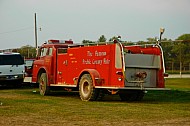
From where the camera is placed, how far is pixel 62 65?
17016mm

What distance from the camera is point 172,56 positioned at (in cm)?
6475

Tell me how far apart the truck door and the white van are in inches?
278

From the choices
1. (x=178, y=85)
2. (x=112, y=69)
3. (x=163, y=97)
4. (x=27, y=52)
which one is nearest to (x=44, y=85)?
(x=112, y=69)

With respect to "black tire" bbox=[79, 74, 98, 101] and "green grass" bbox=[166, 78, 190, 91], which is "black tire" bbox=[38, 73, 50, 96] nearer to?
"black tire" bbox=[79, 74, 98, 101]

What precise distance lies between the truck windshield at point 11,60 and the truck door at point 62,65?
727 cm

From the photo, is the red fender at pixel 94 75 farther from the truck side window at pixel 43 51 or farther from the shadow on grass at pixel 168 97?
the truck side window at pixel 43 51

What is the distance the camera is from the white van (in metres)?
23.5

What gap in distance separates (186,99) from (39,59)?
728 centimetres

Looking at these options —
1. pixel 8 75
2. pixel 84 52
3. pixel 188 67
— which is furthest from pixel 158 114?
pixel 188 67

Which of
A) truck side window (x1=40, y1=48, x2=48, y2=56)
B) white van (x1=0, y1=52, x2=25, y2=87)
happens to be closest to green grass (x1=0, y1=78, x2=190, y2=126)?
truck side window (x1=40, y1=48, x2=48, y2=56)

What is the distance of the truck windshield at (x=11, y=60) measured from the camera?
23.8 m

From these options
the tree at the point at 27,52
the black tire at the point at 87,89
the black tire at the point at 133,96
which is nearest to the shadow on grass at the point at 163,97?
the black tire at the point at 133,96

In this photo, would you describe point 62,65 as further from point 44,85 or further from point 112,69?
point 112,69

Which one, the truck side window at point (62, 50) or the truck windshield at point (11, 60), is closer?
the truck side window at point (62, 50)
